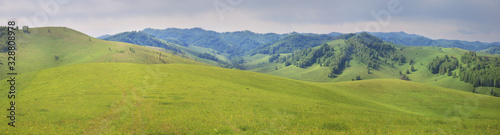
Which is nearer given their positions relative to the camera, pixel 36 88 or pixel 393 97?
pixel 36 88

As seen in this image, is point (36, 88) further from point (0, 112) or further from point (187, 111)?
point (187, 111)

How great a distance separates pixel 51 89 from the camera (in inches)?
1843

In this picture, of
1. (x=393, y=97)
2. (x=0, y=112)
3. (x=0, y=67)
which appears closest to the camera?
(x=0, y=112)

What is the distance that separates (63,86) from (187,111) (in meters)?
36.6

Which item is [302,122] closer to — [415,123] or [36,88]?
[415,123]

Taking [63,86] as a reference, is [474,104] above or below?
below

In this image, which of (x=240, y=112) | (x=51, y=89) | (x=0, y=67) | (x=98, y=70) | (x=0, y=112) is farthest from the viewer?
(x=0, y=67)

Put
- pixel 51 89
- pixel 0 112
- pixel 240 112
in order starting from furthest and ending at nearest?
pixel 51 89 < pixel 240 112 < pixel 0 112

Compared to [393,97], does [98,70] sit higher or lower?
higher

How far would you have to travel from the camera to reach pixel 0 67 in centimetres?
19612

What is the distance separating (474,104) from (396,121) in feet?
218

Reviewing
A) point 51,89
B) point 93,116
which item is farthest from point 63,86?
point 93,116

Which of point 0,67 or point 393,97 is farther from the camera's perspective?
point 0,67

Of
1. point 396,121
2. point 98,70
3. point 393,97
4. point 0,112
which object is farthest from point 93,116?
point 393,97
